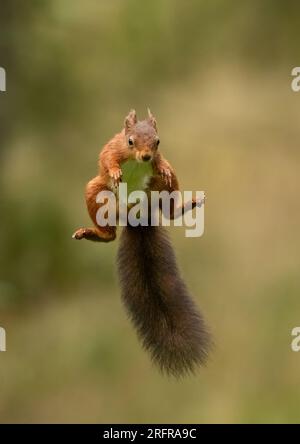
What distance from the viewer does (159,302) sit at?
769 millimetres

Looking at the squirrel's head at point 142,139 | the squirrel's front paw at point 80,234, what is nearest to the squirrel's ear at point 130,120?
the squirrel's head at point 142,139

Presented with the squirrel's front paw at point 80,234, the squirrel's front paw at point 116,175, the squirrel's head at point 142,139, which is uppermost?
the squirrel's head at point 142,139

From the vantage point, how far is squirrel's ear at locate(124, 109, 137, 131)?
2.21 feet

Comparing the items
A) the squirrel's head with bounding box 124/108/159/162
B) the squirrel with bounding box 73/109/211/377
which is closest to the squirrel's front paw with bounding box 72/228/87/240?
the squirrel with bounding box 73/109/211/377

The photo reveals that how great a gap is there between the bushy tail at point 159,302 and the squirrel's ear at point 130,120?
0.36ft

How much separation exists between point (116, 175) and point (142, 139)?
0.04 metres

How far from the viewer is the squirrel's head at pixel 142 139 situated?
64cm

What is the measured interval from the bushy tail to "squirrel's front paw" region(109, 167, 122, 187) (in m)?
0.10

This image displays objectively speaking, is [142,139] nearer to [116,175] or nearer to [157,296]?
[116,175]

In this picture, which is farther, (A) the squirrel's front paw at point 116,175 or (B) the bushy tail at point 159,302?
(B) the bushy tail at point 159,302

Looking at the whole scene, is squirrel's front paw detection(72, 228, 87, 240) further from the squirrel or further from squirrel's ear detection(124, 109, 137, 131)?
squirrel's ear detection(124, 109, 137, 131)

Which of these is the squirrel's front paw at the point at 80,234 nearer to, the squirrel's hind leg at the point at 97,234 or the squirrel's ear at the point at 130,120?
the squirrel's hind leg at the point at 97,234

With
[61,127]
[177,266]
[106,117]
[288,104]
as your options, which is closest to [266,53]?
[288,104]

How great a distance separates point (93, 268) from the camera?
388cm
